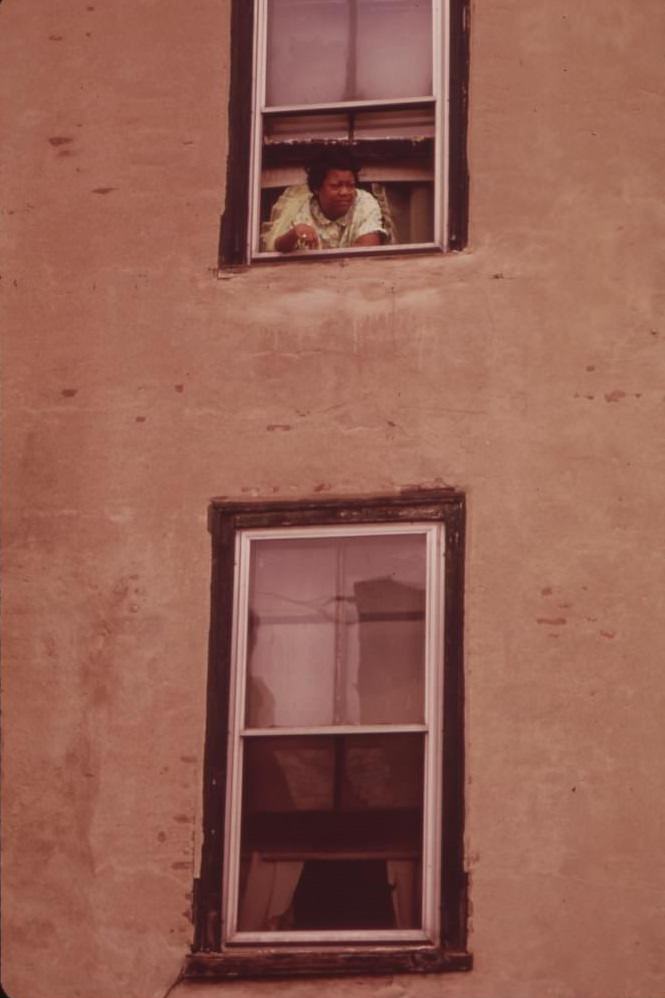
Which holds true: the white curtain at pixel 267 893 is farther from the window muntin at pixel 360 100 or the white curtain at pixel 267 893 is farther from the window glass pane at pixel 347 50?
the window glass pane at pixel 347 50

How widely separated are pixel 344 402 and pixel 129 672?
62.6 inches

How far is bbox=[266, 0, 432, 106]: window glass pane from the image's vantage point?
498 inches

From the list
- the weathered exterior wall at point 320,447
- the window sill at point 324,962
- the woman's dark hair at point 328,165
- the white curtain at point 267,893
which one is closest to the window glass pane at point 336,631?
the weathered exterior wall at point 320,447

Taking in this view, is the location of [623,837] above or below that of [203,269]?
Result: below

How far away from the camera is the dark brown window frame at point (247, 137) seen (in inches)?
479

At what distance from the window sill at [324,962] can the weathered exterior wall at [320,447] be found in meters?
0.08

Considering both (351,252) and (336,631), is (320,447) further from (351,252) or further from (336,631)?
(351,252)

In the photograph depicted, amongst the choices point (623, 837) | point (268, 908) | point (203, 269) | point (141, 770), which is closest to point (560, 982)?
point (623, 837)

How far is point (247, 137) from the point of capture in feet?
41.1

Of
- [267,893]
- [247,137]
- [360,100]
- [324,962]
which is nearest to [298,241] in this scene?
[247,137]

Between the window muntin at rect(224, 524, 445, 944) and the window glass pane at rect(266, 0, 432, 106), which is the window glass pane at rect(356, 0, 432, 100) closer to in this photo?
the window glass pane at rect(266, 0, 432, 106)

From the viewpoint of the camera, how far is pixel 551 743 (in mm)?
11039

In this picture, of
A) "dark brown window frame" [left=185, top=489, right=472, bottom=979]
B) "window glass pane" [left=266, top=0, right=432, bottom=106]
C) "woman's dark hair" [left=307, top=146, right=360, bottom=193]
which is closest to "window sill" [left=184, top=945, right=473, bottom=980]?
"dark brown window frame" [left=185, top=489, right=472, bottom=979]

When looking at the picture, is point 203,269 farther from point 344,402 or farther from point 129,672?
point 129,672
